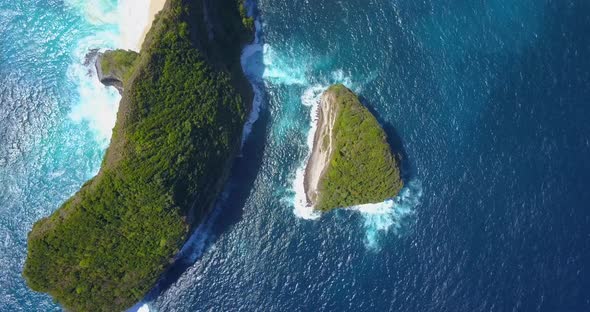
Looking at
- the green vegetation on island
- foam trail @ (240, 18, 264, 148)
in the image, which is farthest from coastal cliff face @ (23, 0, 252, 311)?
foam trail @ (240, 18, 264, 148)

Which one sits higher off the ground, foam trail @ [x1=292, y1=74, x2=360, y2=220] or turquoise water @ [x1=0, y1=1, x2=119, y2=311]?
turquoise water @ [x1=0, y1=1, x2=119, y2=311]

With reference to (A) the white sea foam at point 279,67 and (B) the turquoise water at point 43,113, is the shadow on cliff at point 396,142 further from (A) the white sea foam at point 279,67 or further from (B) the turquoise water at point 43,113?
(B) the turquoise water at point 43,113

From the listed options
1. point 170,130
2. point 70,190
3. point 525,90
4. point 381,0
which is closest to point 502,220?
point 525,90

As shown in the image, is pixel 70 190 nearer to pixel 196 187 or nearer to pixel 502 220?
pixel 196 187

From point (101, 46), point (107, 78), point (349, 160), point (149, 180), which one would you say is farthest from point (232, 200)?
point (101, 46)

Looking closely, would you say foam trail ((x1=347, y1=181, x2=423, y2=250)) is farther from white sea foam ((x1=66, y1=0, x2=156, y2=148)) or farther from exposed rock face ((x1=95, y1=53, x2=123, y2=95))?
white sea foam ((x1=66, y1=0, x2=156, y2=148))
